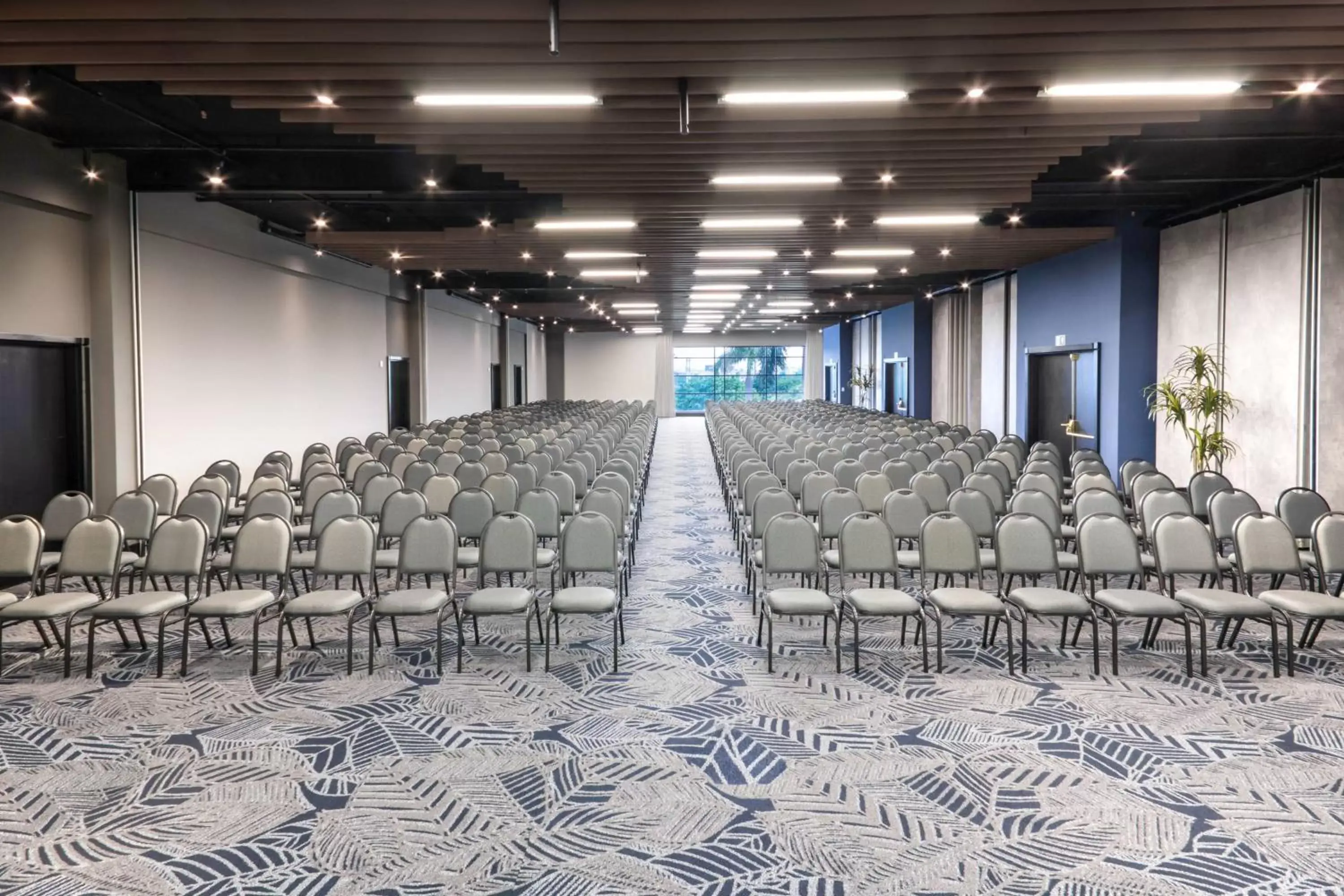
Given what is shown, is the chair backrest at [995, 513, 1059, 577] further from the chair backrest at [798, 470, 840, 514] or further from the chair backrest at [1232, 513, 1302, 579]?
the chair backrest at [798, 470, 840, 514]

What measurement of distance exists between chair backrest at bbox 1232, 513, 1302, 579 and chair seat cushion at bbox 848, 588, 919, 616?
8.50 ft

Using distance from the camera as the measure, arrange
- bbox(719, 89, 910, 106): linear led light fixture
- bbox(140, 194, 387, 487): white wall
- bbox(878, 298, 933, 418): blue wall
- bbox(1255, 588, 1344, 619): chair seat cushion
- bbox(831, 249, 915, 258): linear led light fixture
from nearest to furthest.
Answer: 1. bbox(1255, 588, 1344, 619): chair seat cushion
2. bbox(719, 89, 910, 106): linear led light fixture
3. bbox(140, 194, 387, 487): white wall
4. bbox(831, 249, 915, 258): linear led light fixture
5. bbox(878, 298, 933, 418): blue wall

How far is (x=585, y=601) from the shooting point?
631 centimetres

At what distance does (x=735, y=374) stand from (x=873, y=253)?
33.6 m

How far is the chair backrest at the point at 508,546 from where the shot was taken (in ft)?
22.6

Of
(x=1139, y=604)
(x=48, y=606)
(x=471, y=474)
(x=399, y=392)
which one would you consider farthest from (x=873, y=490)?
(x=399, y=392)

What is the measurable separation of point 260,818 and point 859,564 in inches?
171

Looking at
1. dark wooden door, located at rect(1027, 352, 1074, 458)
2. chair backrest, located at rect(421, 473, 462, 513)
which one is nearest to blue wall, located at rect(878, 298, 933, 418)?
dark wooden door, located at rect(1027, 352, 1074, 458)

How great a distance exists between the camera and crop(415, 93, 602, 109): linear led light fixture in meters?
6.59

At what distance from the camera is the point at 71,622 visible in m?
6.26

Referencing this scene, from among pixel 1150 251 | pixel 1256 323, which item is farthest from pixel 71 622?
pixel 1150 251

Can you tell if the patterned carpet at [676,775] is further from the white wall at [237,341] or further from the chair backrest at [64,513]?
the white wall at [237,341]

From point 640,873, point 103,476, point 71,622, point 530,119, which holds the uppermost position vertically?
point 530,119

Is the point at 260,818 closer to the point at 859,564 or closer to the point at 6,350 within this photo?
the point at 859,564
